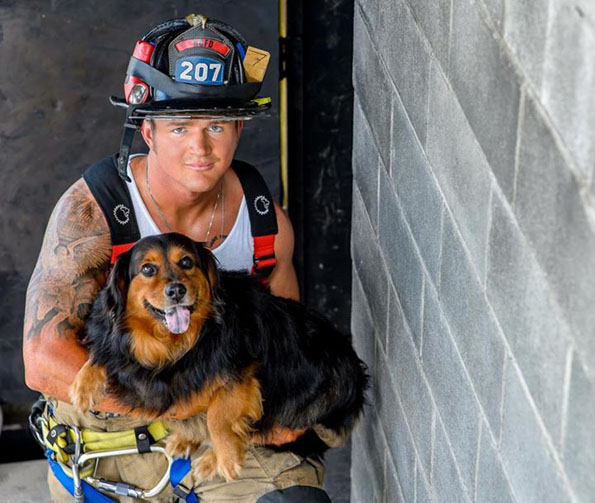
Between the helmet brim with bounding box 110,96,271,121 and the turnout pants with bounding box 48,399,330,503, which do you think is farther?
the turnout pants with bounding box 48,399,330,503

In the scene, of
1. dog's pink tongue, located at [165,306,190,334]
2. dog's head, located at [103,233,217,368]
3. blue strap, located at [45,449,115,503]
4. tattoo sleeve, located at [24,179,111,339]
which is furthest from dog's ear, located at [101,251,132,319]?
blue strap, located at [45,449,115,503]

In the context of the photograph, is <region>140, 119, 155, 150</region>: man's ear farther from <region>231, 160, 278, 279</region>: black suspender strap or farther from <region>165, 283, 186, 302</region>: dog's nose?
<region>165, 283, 186, 302</region>: dog's nose

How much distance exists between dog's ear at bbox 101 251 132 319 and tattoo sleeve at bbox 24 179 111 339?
24 cm

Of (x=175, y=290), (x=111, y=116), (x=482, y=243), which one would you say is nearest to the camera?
(x=482, y=243)

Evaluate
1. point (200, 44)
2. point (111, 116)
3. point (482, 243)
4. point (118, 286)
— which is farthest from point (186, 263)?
point (111, 116)

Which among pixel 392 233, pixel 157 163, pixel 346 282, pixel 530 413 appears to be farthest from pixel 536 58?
pixel 346 282

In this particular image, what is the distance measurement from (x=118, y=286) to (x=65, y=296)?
0.32 metres

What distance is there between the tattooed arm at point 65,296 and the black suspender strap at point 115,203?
0.02 meters

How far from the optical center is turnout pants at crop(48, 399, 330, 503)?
3.05 metres

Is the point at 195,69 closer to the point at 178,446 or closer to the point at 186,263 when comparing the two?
the point at 186,263

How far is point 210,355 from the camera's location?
9.21 feet

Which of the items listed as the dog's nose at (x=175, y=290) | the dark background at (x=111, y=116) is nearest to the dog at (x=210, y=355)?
the dog's nose at (x=175, y=290)

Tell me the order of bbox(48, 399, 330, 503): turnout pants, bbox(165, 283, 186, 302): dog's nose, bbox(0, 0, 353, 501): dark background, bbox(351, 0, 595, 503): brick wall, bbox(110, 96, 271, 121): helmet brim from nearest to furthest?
bbox(351, 0, 595, 503): brick wall → bbox(165, 283, 186, 302): dog's nose → bbox(110, 96, 271, 121): helmet brim → bbox(48, 399, 330, 503): turnout pants → bbox(0, 0, 353, 501): dark background

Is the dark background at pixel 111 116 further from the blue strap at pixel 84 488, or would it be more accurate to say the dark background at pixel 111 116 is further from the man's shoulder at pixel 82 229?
the blue strap at pixel 84 488
